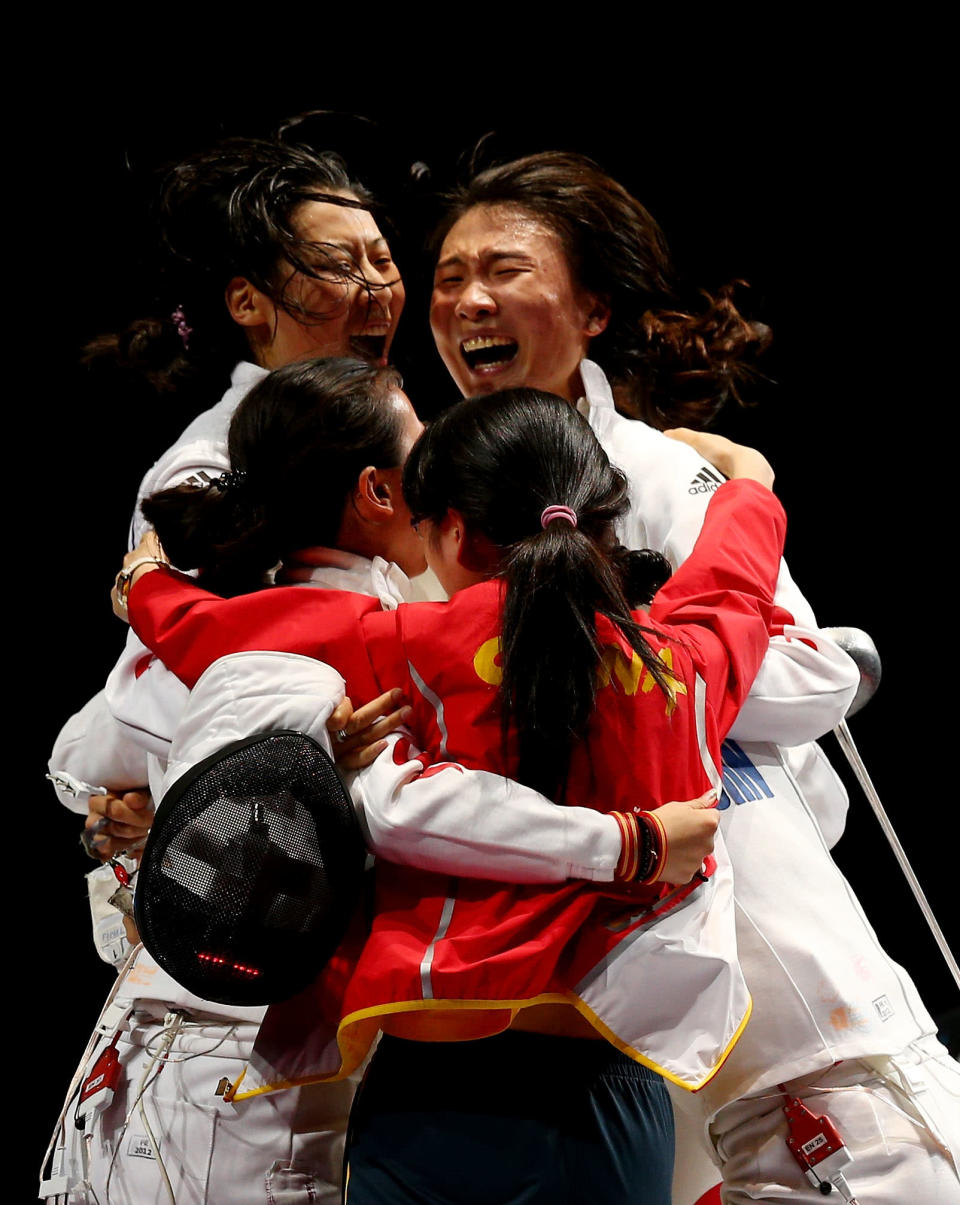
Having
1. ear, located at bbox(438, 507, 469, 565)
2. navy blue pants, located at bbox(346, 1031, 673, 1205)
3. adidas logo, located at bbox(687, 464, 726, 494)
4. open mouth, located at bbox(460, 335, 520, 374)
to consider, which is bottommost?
navy blue pants, located at bbox(346, 1031, 673, 1205)

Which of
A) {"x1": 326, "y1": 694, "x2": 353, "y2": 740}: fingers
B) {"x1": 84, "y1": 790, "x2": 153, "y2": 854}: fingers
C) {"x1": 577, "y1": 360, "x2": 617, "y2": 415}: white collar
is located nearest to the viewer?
{"x1": 326, "y1": 694, "x2": 353, "y2": 740}: fingers

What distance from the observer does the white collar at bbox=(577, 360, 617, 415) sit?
7.41ft

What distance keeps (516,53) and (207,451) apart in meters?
1.56

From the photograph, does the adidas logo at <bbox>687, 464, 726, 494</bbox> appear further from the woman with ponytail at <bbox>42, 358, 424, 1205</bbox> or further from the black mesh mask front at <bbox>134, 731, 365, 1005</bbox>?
the black mesh mask front at <bbox>134, 731, 365, 1005</bbox>

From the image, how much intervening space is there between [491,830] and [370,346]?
4.52 feet

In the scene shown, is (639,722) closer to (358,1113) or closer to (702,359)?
(358,1113)

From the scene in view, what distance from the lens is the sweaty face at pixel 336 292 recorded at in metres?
2.32

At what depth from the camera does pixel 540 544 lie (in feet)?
4.32

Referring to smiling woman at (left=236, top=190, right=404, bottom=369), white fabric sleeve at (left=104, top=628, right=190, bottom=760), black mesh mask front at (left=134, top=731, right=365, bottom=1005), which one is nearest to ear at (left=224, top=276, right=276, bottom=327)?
smiling woman at (left=236, top=190, right=404, bottom=369)

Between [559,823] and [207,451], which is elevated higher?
[559,823]

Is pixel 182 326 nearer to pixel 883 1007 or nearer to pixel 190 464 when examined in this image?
pixel 190 464

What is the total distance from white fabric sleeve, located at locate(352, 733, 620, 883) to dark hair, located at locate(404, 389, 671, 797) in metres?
0.05

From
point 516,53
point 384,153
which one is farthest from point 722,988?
point 516,53

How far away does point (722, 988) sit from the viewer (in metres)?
1.32
